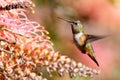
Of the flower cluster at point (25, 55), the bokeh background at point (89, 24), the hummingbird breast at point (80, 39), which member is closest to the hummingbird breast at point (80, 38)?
the hummingbird breast at point (80, 39)

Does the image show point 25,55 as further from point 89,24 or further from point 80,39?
point 89,24

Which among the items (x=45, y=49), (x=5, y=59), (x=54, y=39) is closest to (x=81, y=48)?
(x=45, y=49)

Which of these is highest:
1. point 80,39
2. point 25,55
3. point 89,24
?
point 25,55

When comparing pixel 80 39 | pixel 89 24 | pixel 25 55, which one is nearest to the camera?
pixel 25 55

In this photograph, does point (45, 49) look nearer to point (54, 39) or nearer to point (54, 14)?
point (54, 39)

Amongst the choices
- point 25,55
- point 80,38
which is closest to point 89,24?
point 80,38

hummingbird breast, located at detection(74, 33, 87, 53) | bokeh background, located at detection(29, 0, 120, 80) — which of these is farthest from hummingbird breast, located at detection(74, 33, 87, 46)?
bokeh background, located at detection(29, 0, 120, 80)
